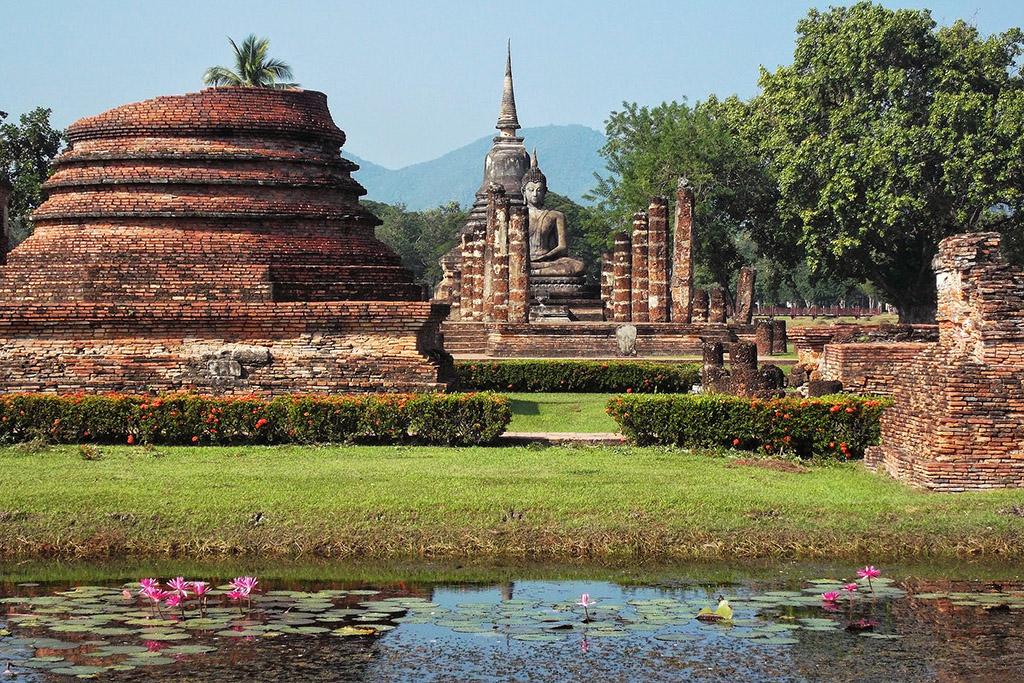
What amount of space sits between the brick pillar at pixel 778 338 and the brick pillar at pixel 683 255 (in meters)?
2.19

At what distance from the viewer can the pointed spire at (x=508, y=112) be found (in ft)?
184

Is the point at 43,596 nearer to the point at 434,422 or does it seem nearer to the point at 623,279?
the point at 434,422

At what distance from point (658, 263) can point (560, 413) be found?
61.3ft

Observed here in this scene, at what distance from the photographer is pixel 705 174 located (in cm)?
4628

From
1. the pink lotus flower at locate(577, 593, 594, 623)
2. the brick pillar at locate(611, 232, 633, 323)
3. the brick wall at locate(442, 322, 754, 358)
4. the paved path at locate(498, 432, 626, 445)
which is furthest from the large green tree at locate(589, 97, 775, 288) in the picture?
the pink lotus flower at locate(577, 593, 594, 623)

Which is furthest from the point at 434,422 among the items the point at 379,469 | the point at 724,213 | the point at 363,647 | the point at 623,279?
the point at 724,213

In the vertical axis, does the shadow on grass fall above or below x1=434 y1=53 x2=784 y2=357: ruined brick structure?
below

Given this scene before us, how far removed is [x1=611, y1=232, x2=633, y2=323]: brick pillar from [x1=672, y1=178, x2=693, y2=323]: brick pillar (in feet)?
12.7

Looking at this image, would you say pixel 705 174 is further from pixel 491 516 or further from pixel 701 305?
pixel 491 516

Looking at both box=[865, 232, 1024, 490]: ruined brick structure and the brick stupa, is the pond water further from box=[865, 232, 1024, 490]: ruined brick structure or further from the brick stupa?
the brick stupa

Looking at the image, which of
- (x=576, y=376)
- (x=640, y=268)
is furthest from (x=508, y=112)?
(x=576, y=376)

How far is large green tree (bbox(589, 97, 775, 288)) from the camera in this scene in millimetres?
46438

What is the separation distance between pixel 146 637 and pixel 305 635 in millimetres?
863

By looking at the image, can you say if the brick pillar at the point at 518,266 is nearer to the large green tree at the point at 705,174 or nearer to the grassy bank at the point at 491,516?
the large green tree at the point at 705,174
